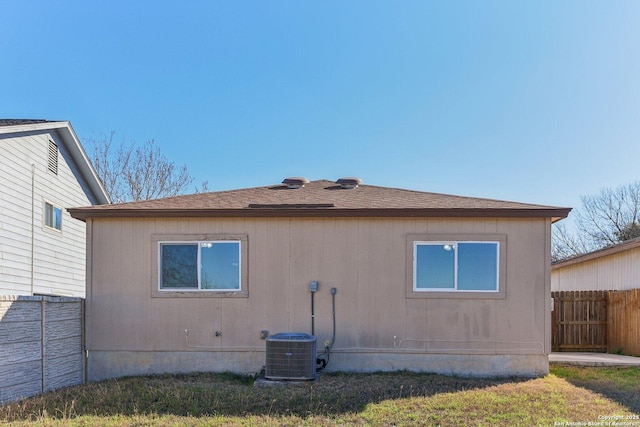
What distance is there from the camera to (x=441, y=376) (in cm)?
724

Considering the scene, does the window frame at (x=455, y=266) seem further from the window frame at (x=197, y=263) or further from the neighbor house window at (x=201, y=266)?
the neighbor house window at (x=201, y=266)

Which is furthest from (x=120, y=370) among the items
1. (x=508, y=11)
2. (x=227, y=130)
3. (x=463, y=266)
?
(x=227, y=130)

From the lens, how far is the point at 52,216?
11.6 meters

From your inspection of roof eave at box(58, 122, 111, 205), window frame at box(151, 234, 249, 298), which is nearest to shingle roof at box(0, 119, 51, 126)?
roof eave at box(58, 122, 111, 205)

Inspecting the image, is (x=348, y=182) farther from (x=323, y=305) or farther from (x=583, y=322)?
(x=583, y=322)

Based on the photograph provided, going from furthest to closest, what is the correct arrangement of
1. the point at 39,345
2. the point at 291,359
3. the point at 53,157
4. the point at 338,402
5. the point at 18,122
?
the point at 53,157
the point at 18,122
the point at 291,359
the point at 39,345
the point at 338,402

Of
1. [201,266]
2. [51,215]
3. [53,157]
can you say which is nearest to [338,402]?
[201,266]

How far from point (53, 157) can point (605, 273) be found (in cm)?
1428

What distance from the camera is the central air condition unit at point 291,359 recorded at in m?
6.83

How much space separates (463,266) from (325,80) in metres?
8.40

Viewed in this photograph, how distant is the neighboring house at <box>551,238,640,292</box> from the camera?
10.5 m

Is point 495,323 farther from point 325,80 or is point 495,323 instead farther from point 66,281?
point 66,281

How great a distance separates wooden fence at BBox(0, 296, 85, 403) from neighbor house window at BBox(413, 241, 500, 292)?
5.50 metres

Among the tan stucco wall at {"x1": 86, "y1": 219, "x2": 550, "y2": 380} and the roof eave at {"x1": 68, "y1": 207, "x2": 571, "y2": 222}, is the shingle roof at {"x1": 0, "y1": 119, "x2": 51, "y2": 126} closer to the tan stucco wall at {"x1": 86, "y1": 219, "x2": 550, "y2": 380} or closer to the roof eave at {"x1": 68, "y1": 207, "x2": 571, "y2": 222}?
the roof eave at {"x1": 68, "y1": 207, "x2": 571, "y2": 222}
